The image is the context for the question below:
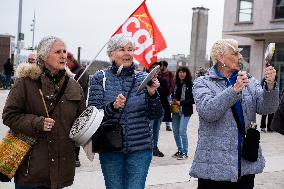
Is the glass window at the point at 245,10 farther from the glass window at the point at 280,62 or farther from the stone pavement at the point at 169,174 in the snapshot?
the stone pavement at the point at 169,174

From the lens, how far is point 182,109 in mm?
8531

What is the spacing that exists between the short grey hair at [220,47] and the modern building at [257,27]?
82.0 ft

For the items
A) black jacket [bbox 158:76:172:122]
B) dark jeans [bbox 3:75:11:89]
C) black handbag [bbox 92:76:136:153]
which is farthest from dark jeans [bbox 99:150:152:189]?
dark jeans [bbox 3:75:11:89]

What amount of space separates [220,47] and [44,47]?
4.29 feet

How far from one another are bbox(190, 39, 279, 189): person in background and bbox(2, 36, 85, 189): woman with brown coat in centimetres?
95

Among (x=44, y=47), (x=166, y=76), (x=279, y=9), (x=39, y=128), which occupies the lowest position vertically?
(x=39, y=128)

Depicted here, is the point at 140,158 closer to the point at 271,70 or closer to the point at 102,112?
the point at 102,112

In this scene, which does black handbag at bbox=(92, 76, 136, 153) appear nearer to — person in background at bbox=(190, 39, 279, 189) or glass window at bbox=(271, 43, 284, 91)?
person in background at bbox=(190, 39, 279, 189)

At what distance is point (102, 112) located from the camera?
3.61 m

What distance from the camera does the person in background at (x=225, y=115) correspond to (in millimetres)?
3412

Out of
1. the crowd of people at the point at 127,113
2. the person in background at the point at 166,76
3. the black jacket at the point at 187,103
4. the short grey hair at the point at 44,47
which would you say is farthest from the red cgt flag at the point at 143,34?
the short grey hair at the point at 44,47

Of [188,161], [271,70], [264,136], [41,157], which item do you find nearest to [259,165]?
[271,70]

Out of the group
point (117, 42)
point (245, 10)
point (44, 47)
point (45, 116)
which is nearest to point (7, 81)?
point (245, 10)

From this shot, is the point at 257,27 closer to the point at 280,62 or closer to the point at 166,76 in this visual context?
the point at 280,62
